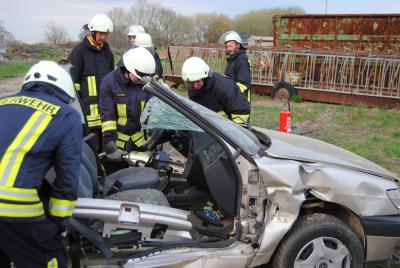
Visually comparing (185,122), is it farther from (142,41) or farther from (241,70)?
(142,41)

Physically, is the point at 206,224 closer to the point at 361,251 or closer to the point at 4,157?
the point at 361,251

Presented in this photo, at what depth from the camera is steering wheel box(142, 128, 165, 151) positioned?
3.53 metres

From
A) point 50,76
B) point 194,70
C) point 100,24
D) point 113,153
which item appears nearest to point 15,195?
point 50,76

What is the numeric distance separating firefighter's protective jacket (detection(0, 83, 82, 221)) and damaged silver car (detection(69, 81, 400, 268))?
1.37 ft

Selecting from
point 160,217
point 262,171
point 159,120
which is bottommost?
point 160,217

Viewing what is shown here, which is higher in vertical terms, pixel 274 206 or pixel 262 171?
pixel 262 171

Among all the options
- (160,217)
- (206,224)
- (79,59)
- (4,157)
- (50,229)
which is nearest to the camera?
(4,157)

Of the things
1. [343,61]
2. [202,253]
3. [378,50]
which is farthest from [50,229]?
[378,50]

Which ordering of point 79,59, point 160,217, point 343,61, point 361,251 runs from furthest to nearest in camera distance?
1. point 343,61
2. point 79,59
3. point 361,251
4. point 160,217

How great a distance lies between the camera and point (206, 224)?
115 inches

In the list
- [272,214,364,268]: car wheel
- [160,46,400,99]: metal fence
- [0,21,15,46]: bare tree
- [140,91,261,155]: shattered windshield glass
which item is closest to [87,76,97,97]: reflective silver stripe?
[140,91,261,155]: shattered windshield glass

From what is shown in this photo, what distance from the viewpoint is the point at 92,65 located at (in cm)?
473

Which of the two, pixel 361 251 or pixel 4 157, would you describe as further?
pixel 361 251

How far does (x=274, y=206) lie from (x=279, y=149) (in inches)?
17.3
